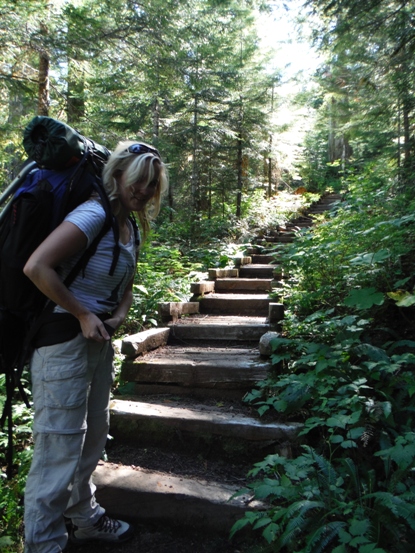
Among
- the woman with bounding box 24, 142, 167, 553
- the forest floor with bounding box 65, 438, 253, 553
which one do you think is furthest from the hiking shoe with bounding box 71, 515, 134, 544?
the woman with bounding box 24, 142, 167, 553

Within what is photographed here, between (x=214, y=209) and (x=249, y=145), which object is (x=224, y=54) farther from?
(x=214, y=209)

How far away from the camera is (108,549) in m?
2.36

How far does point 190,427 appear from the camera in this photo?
3135mm

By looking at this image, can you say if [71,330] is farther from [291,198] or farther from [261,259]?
[291,198]

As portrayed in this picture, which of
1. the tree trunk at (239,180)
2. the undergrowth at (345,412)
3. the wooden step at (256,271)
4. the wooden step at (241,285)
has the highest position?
the tree trunk at (239,180)

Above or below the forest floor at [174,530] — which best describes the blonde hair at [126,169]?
above

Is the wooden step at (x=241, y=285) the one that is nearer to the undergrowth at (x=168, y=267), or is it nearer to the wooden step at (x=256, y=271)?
the undergrowth at (x=168, y=267)

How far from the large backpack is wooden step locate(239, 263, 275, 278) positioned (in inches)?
230

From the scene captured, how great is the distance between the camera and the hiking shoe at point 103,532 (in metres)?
2.36

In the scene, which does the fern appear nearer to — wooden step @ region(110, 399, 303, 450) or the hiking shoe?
wooden step @ region(110, 399, 303, 450)

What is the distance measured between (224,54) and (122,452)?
11.3 meters

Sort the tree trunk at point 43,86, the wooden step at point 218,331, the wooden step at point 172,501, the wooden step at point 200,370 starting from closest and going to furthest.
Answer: the wooden step at point 172,501 → the wooden step at point 200,370 → the wooden step at point 218,331 → the tree trunk at point 43,86

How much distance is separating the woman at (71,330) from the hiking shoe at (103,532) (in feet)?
1.51

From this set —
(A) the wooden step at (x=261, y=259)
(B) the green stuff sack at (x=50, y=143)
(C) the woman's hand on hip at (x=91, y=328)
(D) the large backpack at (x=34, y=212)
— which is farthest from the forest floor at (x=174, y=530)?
(A) the wooden step at (x=261, y=259)
